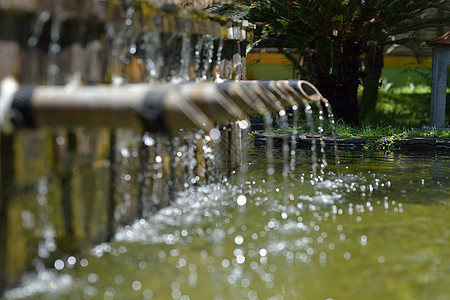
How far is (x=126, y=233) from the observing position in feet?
17.6

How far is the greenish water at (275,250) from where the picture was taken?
4047 millimetres

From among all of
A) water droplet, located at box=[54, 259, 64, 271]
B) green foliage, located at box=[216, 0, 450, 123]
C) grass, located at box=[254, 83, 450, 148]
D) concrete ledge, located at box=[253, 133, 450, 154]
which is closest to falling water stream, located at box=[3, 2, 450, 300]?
water droplet, located at box=[54, 259, 64, 271]

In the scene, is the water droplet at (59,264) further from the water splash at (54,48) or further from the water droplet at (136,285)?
the water splash at (54,48)

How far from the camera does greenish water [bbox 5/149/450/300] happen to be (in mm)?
4047

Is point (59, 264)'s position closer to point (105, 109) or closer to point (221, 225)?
point (105, 109)

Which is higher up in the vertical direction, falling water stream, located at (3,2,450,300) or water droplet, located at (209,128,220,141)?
water droplet, located at (209,128,220,141)

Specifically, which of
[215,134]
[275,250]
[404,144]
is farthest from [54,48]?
[404,144]

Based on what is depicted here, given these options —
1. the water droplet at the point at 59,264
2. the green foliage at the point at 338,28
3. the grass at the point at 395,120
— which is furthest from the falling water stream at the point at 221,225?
the green foliage at the point at 338,28

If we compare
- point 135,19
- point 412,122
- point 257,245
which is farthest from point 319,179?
point 412,122

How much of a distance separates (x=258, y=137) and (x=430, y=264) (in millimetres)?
8458

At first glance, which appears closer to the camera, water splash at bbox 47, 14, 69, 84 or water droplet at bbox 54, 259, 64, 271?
water splash at bbox 47, 14, 69, 84

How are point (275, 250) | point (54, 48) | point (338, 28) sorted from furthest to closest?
point (338, 28)
point (275, 250)
point (54, 48)

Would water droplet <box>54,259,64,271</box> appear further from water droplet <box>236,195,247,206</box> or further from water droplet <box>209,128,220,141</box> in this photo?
water droplet <box>209,128,220,141</box>

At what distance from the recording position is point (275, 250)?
16.1 ft
